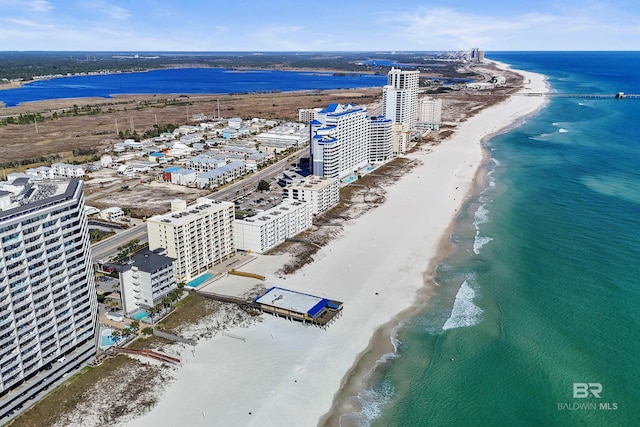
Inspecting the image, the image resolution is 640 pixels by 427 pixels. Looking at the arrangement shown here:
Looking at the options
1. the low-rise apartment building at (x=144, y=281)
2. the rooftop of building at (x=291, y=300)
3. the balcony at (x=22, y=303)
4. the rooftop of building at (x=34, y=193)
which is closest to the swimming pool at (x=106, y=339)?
the low-rise apartment building at (x=144, y=281)

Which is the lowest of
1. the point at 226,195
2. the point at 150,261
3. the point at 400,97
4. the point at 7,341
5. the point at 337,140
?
the point at 226,195

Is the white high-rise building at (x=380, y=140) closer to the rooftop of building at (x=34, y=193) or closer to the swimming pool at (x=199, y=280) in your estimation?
the swimming pool at (x=199, y=280)

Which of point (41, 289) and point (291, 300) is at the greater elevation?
point (41, 289)

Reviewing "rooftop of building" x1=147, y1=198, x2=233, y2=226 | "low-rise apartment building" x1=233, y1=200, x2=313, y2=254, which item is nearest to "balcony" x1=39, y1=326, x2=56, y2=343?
"rooftop of building" x1=147, y1=198, x2=233, y2=226

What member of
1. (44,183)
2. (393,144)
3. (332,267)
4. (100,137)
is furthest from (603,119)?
(44,183)

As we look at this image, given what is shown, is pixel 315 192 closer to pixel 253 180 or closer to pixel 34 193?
pixel 253 180

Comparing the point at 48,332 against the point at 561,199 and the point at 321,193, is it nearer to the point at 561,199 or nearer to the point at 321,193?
the point at 321,193

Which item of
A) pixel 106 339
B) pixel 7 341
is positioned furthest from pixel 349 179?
pixel 7 341
